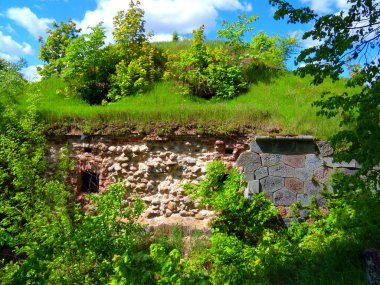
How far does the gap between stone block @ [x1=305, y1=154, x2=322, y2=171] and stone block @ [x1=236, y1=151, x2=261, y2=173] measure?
0.95 m

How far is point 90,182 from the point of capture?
911 centimetres

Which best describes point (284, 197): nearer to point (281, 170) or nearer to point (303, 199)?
point (303, 199)

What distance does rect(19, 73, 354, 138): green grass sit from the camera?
8.16 m

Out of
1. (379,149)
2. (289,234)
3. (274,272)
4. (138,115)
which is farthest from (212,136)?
(379,149)

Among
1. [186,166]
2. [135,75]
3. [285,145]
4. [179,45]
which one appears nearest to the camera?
[285,145]

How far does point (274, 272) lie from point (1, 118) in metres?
6.59

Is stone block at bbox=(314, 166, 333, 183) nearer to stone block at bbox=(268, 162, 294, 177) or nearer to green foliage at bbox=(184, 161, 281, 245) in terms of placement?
stone block at bbox=(268, 162, 294, 177)

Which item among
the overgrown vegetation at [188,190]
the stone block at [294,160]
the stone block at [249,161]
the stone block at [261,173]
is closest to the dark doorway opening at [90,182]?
the overgrown vegetation at [188,190]

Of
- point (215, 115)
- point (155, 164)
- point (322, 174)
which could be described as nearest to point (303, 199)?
point (322, 174)

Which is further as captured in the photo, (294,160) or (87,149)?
(87,149)

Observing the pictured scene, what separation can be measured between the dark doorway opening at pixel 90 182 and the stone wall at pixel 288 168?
11.2ft

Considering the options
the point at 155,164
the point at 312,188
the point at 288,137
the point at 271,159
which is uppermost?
the point at 288,137

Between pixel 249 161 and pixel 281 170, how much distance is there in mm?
657

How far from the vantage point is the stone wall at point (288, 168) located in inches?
302
